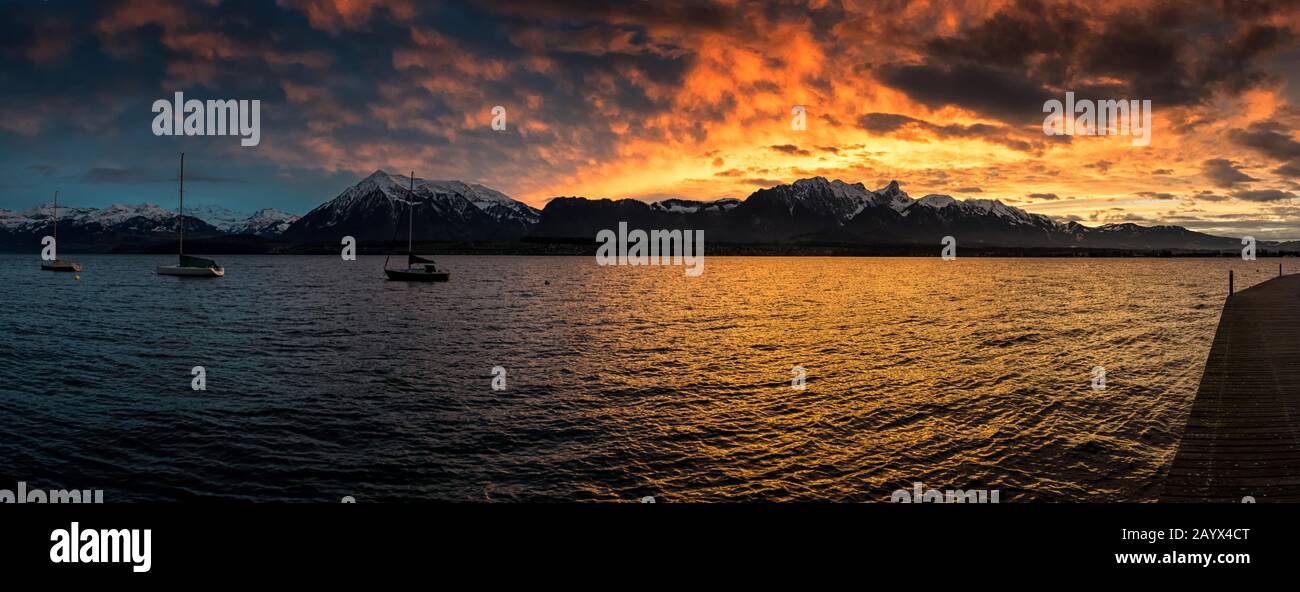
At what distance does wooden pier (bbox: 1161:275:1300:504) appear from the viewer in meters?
14.0

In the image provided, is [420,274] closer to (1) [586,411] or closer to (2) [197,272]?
(2) [197,272]

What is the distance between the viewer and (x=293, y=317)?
6278 centimetres

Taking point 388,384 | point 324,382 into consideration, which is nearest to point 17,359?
point 324,382

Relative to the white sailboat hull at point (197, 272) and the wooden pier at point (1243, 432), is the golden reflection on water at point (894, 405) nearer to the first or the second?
the wooden pier at point (1243, 432)

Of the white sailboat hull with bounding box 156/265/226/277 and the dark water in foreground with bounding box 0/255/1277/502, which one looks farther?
the white sailboat hull with bounding box 156/265/226/277

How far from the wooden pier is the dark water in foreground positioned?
176cm

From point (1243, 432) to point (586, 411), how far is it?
20.9 m

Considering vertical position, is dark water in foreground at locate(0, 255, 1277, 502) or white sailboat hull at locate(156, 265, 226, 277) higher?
white sailboat hull at locate(156, 265, 226, 277)

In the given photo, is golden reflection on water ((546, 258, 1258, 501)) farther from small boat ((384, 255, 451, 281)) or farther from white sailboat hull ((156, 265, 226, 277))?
white sailboat hull ((156, 265, 226, 277))

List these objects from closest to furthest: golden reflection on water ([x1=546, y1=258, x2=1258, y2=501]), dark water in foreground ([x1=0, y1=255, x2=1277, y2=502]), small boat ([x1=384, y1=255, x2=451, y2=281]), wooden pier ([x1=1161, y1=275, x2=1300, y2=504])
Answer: wooden pier ([x1=1161, y1=275, x2=1300, y2=504]), dark water in foreground ([x1=0, y1=255, x2=1277, y2=502]), golden reflection on water ([x1=546, y1=258, x2=1258, y2=501]), small boat ([x1=384, y1=255, x2=451, y2=281])

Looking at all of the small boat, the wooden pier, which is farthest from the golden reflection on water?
the small boat

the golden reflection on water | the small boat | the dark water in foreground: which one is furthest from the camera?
the small boat

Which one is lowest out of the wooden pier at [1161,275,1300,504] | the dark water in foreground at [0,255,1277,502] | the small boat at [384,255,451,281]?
the dark water in foreground at [0,255,1277,502]
